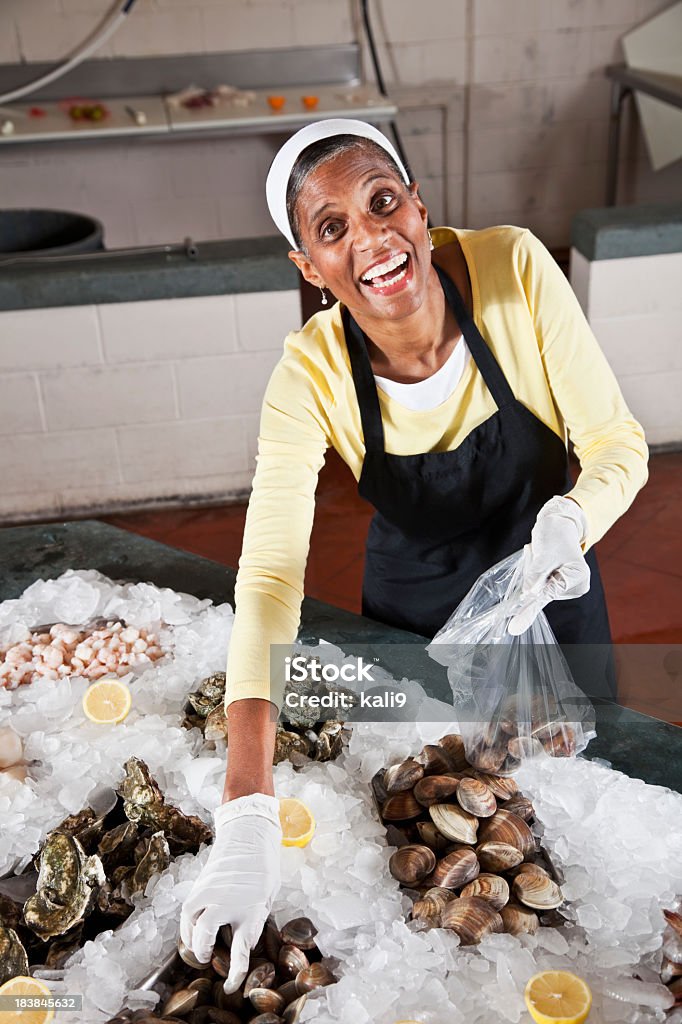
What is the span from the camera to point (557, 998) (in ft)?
3.39

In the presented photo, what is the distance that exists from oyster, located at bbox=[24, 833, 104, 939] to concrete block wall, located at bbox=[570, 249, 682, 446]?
2960 mm

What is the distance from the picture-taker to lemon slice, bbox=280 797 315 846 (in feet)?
4.09

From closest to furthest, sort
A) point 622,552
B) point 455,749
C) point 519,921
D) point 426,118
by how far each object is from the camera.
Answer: point 519,921 → point 455,749 → point 622,552 → point 426,118

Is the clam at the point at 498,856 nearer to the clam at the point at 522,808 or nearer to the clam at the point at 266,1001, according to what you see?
the clam at the point at 522,808

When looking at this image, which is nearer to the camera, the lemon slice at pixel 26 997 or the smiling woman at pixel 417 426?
the lemon slice at pixel 26 997

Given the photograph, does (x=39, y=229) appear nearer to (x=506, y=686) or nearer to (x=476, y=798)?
(x=506, y=686)

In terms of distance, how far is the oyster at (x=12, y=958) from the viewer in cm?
112

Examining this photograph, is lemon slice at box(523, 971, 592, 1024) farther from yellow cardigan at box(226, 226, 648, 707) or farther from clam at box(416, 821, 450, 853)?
yellow cardigan at box(226, 226, 648, 707)

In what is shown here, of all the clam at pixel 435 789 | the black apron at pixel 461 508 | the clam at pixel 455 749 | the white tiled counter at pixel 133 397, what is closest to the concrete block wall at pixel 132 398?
the white tiled counter at pixel 133 397

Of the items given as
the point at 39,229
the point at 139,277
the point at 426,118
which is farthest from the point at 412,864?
the point at 426,118

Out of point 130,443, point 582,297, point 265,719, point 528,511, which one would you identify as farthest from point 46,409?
point 265,719

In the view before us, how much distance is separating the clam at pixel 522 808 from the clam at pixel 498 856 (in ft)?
0.21

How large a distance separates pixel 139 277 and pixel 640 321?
187 cm

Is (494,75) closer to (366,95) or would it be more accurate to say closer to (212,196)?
(366,95)
